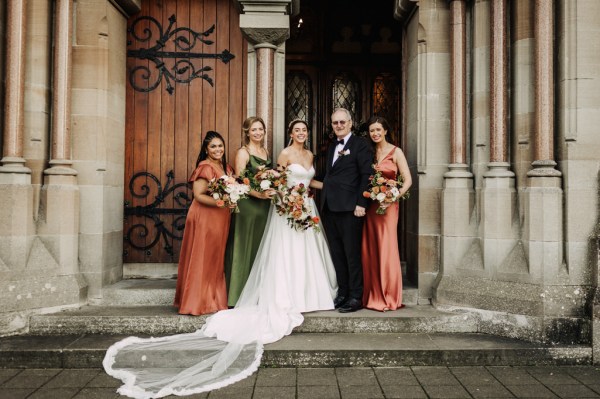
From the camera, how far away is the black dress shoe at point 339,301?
4805 millimetres

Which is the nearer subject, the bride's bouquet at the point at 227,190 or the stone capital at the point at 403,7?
the bride's bouquet at the point at 227,190

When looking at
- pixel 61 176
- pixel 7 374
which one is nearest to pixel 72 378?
pixel 7 374

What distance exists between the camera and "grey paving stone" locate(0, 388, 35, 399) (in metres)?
3.37

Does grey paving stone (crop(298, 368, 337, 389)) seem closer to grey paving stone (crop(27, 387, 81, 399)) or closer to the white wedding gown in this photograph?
the white wedding gown

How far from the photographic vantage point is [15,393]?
3.42m

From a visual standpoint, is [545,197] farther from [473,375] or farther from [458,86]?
[473,375]

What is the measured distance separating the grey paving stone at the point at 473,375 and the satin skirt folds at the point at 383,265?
0.98 m

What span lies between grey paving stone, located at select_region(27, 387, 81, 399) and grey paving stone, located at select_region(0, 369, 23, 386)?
0.41 m

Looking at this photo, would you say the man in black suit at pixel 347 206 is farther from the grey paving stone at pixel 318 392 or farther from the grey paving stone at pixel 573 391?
the grey paving stone at pixel 573 391

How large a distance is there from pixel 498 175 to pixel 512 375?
1818 mm

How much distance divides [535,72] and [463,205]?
54.8 inches

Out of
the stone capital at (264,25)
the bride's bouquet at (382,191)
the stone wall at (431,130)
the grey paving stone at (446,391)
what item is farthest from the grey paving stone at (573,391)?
the stone capital at (264,25)

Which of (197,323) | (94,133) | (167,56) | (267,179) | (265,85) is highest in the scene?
(167,56)

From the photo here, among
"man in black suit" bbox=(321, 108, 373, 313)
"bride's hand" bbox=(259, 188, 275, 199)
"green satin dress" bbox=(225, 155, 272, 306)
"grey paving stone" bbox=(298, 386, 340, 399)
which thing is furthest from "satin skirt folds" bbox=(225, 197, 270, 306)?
"grey paving stone" bbox=(298, 386, 340, 399)
